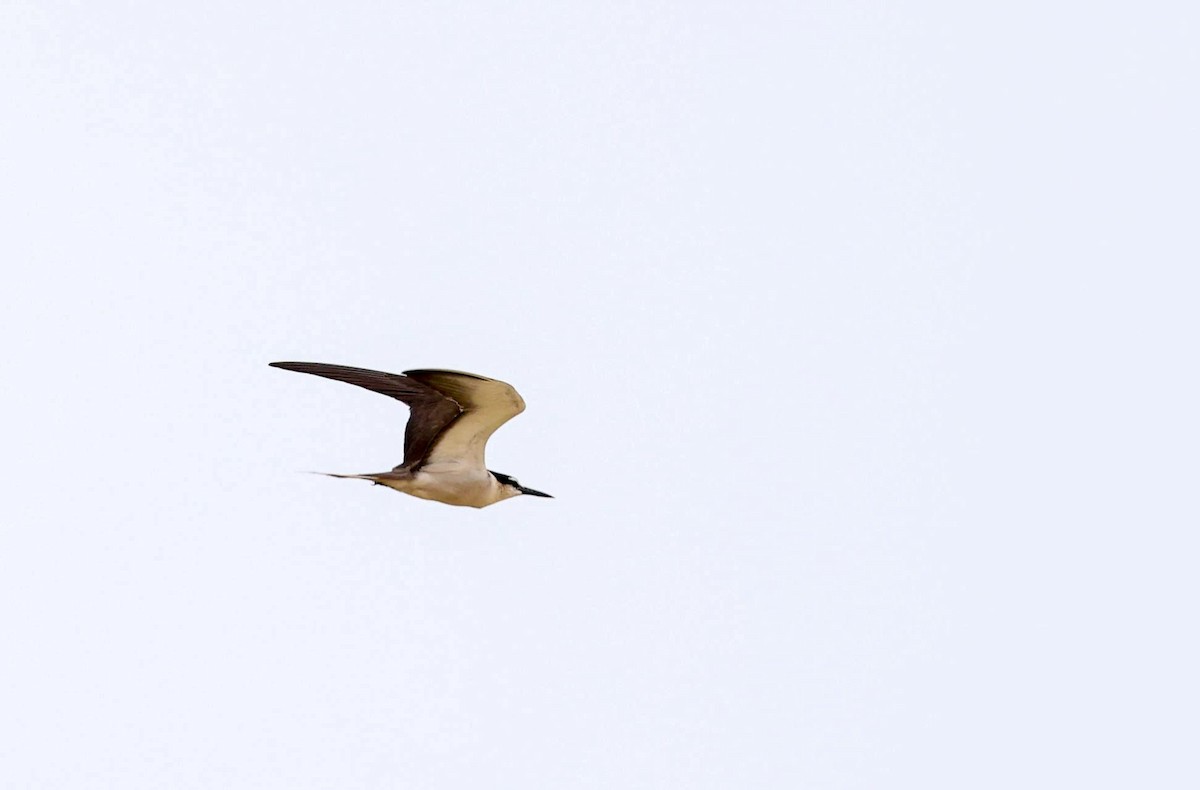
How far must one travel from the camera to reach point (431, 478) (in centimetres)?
2128

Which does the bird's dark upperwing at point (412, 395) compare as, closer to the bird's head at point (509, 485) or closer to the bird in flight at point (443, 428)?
the bird in flight at point (443, 428)

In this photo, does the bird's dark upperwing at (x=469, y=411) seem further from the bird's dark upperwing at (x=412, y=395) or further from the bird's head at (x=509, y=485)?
the bird's head at (x=509, y=485)

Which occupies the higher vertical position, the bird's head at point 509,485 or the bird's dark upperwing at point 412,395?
the bird's dark upperwing at point 412,395

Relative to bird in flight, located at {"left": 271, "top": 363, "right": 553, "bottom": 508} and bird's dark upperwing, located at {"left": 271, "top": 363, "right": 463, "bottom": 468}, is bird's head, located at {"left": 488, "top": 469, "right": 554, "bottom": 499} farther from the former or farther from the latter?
bird's dark upperwing, located at {"left": 271, "top": 363, "right": 463, "bottom": 468}

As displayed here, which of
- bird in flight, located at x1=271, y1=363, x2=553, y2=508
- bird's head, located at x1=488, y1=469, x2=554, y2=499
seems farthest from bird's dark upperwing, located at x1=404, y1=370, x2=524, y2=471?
bird's head, located at x1=488, y1=469, x2=554, y2=499

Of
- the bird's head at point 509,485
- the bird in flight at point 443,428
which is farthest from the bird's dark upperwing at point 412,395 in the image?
the bird's head at point 509,485

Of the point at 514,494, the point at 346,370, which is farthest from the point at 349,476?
the point at 514,494

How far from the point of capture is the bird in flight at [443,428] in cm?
2044

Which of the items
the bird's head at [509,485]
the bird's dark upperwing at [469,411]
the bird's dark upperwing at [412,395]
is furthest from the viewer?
the bird's head at [509,485]

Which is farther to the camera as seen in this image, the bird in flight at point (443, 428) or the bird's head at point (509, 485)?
the bird's head at point (509, 485)

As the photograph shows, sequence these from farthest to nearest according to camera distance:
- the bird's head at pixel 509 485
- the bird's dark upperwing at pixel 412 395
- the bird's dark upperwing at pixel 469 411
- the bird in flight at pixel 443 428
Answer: the bird's head at pixel 509 485
the bird's dark upperwing at pixel 412 395
the bird in flight at pixel 443 428
the bird's dark upperwing at pixel 469 411

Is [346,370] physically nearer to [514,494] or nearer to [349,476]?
[349,476]

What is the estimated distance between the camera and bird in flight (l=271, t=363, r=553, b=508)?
67.1 feet

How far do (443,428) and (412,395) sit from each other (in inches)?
18.2
